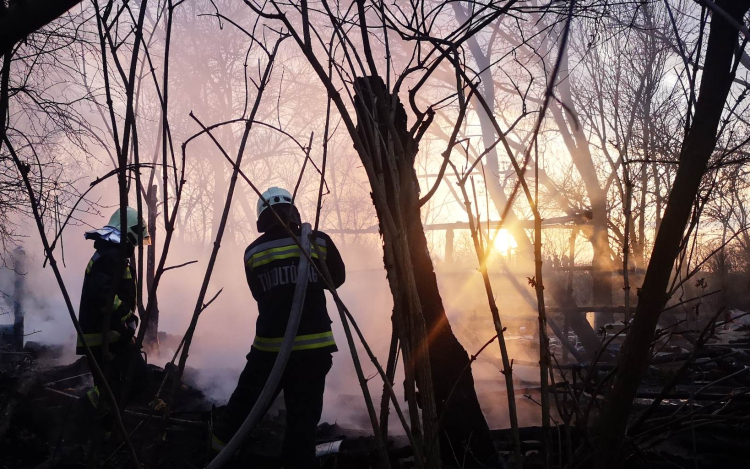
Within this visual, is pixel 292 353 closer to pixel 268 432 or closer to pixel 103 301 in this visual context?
pixel 103 301

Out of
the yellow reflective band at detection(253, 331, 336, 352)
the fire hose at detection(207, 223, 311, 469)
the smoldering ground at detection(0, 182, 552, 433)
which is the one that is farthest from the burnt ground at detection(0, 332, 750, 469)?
the smoldering ground at detection(0, 182, 552, 433)

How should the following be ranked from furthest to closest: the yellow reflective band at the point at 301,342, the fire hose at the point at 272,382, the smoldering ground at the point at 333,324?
the smoldering ground at the point at 333,324
the yellow reflective band at the point at 301,342
the fire hose at the point at 272,382

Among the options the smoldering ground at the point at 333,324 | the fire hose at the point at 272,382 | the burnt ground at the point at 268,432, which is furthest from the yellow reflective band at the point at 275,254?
the fire hose at the point at 272,382

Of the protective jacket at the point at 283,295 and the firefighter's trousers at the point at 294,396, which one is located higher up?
the protective jacket at the point at 283,295

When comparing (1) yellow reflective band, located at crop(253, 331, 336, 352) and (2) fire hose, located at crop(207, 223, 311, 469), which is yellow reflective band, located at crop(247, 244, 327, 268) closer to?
(1) yellow reflective band, located at crop(253, 331, 336, 352)

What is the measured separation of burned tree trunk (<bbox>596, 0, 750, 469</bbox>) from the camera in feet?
2.87

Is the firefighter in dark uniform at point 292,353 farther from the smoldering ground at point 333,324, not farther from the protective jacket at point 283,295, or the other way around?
the smoldering ground at point 333,324

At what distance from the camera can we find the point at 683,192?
2.94 feet

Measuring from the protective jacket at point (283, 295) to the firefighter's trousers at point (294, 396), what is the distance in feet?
0.28

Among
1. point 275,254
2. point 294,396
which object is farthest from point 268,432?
point 275,254

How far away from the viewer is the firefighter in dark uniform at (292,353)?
336 centimetres

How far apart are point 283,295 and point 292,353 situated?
1.30 ft

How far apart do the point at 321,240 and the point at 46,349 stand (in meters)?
8.55

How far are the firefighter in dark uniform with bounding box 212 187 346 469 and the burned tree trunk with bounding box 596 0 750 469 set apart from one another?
253 centimetres
